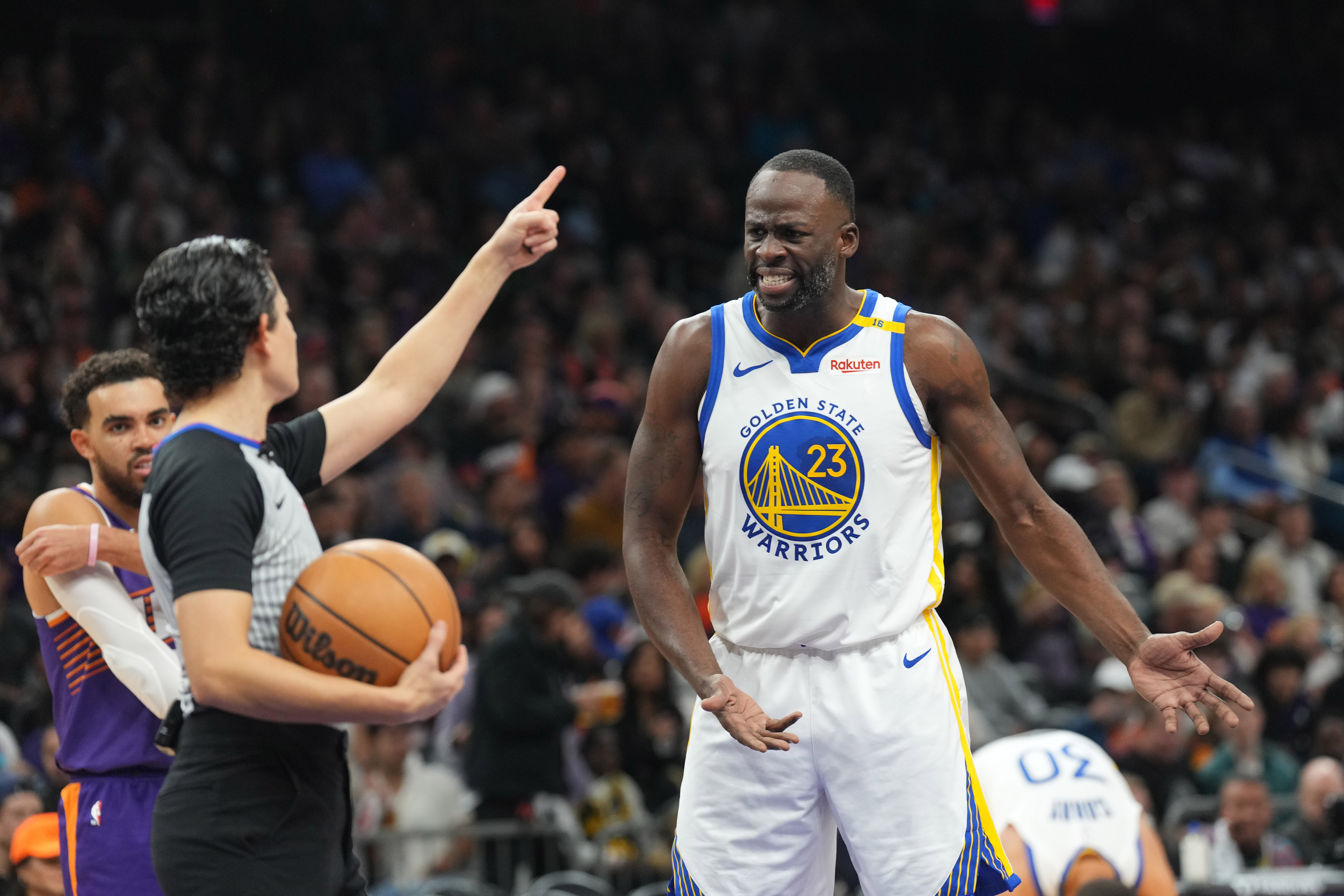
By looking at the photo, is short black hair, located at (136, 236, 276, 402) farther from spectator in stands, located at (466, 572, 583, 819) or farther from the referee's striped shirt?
spectator in stands, located at (466, 572, 583, 819)

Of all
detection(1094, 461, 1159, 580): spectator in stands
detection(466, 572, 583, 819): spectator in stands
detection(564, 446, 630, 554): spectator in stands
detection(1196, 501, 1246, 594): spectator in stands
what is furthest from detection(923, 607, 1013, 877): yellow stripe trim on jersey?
detection(1196, 501, 1246, 594): spectator in stands

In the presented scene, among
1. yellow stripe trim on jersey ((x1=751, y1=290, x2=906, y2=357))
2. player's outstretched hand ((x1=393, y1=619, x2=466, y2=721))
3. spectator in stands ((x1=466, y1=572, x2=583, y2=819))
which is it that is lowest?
spectator in stands ((x1=466, y1=572, x2=583, y2=819))

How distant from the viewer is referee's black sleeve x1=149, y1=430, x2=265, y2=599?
274 centimetres

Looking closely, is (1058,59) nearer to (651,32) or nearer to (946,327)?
(651,32)

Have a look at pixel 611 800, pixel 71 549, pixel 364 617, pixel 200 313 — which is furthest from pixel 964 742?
pixel 611 800

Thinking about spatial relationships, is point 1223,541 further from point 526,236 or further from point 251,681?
point 251,681

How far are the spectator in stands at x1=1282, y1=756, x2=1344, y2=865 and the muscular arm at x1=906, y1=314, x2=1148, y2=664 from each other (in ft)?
15.1

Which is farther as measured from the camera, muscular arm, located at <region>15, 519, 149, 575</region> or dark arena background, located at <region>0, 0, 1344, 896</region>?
dark arena background, located at <region>0, 0, 1344, 896</region>

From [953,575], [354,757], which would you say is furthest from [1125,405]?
[354,757]

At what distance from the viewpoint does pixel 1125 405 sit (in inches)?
517

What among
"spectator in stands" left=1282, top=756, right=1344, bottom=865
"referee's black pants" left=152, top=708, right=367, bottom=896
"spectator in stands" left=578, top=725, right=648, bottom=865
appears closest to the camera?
"referee's black pants" left=152, top=708, right=367, bottom=896

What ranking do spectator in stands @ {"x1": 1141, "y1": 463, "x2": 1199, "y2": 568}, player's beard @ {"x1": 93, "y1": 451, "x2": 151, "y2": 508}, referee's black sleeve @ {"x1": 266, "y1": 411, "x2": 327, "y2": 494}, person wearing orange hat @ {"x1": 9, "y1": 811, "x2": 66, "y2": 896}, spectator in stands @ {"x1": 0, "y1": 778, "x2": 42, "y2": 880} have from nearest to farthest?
referee's black sleeve @ {"x1": 266, "y1": 411, "x2": 327, "y2": 494} < player's beard @ {"x1": 93, "y1": 451, "x2": 151, "y2": 508} < person wearing orange hat @ {"x1": 9, "y1": 811, "x2": 66, "y2": 896} < spectator in stands @ {"x1": 0, "y1": 778, "x2": 42, "y2": 880} < spectator in stands @ {"x1": 1141, "y1": 463, "x2": 1199, "y2": 568}

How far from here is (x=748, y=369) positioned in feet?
12.2

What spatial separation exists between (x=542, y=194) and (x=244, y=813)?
187cm
